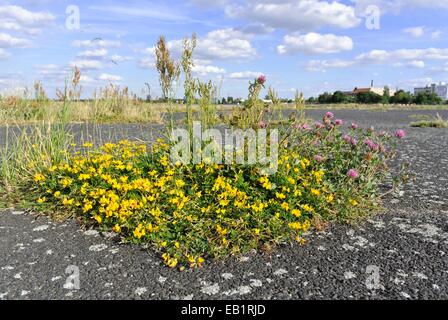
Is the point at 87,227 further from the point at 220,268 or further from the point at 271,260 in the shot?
the point at 271,260

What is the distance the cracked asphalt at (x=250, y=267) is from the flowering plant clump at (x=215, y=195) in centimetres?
15

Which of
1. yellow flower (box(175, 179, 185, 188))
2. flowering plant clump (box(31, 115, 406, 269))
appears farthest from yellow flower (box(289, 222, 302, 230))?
yellow flower (box(175, 179, 185, 188))

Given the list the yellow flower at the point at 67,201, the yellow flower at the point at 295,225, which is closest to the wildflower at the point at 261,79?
the yellow flower at the point at 295,225

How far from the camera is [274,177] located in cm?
316

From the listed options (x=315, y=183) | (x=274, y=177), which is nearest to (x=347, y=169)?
(x=315, y=183)

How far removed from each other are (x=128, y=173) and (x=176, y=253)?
4.54ft
